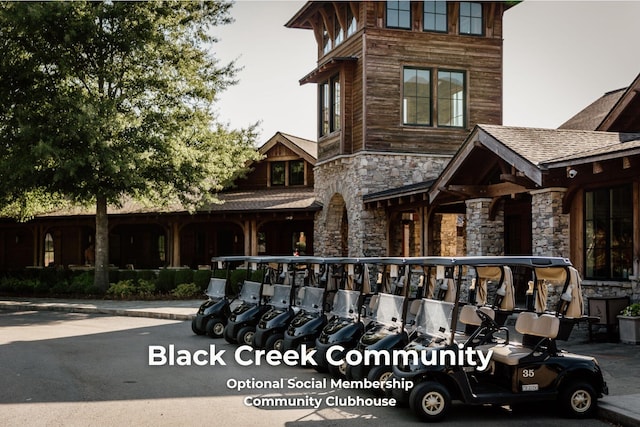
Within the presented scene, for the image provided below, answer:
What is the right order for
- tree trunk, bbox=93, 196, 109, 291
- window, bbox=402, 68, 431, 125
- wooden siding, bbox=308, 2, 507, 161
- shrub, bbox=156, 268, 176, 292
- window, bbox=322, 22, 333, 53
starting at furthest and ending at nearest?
1. window, bbox=322, 22, 333, 53
2. shrub, bbox=156, 268, 176, 292
3. tree trunk, bbox=93, 196, 109, 291
4. window, bbox=402, 68, 431, 125
5. wooden siding, bbox=308, 2, 507, 161

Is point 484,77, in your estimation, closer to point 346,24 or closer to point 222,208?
point 346,24

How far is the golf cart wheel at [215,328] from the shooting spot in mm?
15484

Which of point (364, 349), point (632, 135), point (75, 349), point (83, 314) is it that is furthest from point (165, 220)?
point (364, 349)

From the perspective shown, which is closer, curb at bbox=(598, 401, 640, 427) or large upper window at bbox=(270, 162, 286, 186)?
curb at bbox=(598, 401, 640, 427)

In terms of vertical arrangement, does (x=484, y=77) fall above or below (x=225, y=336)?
above

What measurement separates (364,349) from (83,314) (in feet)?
47.3

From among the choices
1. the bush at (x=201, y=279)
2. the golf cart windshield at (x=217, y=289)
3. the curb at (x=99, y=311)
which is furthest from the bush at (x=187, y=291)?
the golf cart windshield at (x=217, y=289)

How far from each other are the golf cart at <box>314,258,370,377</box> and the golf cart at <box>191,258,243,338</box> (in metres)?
3.61

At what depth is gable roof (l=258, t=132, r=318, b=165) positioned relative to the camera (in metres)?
33.0

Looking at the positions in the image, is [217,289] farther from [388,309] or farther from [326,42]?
[326,42]

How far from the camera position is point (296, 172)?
113ft

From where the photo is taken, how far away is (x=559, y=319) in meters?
8.73

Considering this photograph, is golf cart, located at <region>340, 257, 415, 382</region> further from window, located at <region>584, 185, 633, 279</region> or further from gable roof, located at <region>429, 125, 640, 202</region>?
window, located at <region>584, 185, 633, 279</region>

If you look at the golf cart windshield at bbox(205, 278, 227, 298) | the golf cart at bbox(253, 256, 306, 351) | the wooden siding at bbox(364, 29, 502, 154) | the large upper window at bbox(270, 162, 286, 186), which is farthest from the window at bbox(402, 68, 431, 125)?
the golf cart at bbox(253, 256, 306, 351)
